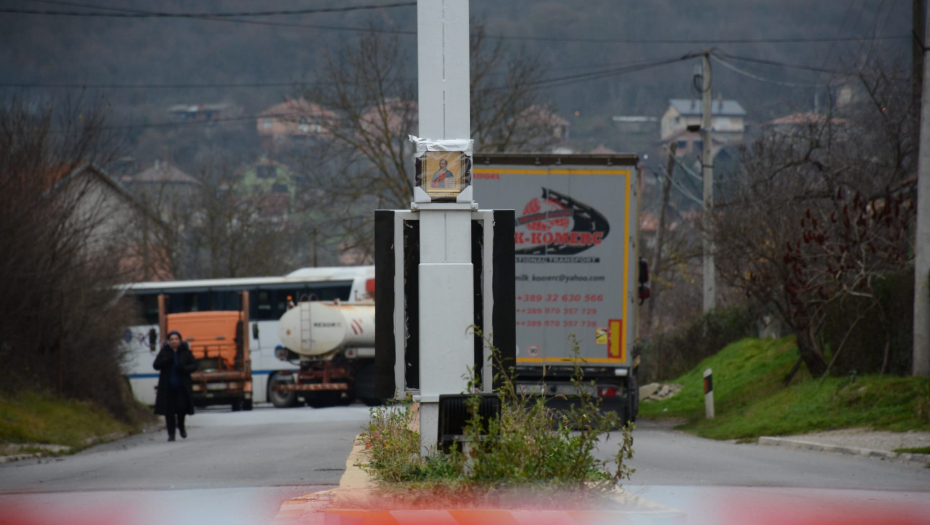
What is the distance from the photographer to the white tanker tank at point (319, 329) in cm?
2788

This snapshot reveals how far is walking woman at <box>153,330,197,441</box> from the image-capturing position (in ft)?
57.5

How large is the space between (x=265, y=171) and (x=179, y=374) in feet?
218

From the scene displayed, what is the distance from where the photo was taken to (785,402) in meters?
18.1

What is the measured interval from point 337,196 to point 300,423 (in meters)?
14.2

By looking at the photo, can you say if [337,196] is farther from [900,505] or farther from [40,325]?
[900,505]


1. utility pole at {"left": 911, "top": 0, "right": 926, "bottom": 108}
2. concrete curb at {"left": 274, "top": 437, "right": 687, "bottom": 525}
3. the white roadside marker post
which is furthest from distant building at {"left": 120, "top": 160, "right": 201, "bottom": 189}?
concrete curb at {"left": 274, "top": 437, "right": 687, "bottom": 525}

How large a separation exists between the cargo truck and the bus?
16091 millimetres

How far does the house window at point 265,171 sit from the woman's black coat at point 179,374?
53540mm

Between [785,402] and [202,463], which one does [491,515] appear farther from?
[785,402]

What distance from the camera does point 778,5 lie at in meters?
190

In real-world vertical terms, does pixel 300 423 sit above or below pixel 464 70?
below

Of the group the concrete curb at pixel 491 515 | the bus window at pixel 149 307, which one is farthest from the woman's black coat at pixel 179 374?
the bus window at pixel 149 307

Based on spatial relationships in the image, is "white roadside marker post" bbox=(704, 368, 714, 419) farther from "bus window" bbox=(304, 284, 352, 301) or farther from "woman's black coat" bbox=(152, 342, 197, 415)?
"bus window" bbox=(304, 284, 352, 301)

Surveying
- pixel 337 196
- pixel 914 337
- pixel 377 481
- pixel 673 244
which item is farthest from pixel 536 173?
pixel 673 244
